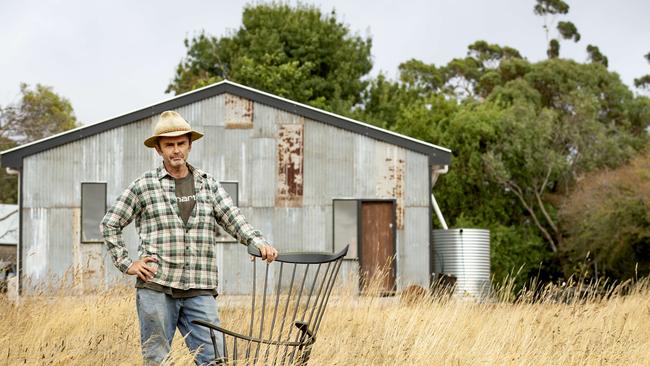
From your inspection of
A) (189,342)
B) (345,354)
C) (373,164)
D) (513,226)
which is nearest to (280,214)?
Result: (373,164)

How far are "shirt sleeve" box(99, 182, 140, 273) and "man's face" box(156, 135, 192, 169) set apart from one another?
9.8 inches

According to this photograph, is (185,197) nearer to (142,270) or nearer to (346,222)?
(142,270)

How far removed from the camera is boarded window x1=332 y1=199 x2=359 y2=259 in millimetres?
20594

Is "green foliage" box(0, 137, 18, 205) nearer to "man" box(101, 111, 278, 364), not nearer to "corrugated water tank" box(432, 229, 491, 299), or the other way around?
"corrugated water tank" box(432, 229, 491, 299)

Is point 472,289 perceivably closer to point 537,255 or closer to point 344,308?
point 344,308

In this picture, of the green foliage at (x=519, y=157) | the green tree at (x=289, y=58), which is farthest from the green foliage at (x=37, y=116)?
the green foliage at (x=519, y=157)

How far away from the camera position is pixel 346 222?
20688 millimetres

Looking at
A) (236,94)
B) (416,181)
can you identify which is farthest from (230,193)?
(416,181)

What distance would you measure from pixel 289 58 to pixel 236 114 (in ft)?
76.2

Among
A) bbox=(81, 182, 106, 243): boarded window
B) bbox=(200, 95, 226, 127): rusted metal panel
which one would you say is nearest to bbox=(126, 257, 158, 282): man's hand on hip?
bbox=(81, 182, 106, 243): boarded window

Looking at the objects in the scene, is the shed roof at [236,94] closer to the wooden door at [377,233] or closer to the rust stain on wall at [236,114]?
the rust stain on wall at [236,114]

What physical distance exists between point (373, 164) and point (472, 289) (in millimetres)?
3383

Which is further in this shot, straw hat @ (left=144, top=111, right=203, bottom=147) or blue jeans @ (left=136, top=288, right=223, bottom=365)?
straw hat @ (left=144, top=111, right=203, bottom=147)

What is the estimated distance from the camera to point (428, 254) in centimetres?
2083
